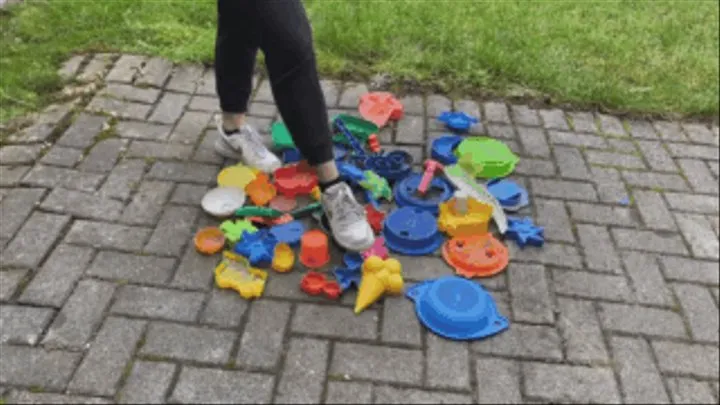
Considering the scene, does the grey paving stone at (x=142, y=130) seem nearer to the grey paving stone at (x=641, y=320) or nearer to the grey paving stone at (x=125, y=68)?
the grey paving stone at (x=125, y=68)

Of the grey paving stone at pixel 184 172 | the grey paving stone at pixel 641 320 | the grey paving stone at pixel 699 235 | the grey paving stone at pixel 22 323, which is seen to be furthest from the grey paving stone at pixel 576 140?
the grey paving stone at pixel 22 323

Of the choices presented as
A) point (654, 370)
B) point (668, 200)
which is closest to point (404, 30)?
point (668, 200)

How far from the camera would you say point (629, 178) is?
313 centimetres

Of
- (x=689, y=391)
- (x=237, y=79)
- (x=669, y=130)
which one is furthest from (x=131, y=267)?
(x=669, y=130)

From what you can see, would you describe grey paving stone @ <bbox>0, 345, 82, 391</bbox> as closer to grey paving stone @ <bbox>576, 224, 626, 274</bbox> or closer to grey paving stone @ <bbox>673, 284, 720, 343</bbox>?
grey paving stone @ <bbox>576, 224, 626, 274</bbox>

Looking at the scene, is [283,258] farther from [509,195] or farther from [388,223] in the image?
[509,195]

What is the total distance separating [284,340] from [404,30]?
7.32 feet

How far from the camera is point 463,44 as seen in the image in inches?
156

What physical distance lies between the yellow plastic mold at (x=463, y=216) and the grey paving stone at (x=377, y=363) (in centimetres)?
59

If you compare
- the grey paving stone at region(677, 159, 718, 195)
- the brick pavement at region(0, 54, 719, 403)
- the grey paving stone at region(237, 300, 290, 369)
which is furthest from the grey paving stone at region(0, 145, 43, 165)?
the grey paving stone at region(677, 159, 718, 195)

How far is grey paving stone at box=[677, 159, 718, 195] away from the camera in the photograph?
3.10 meters

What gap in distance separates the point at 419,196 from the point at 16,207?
1536 millimetres

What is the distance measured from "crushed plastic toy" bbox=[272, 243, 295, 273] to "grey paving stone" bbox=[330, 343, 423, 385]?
1.27 feet

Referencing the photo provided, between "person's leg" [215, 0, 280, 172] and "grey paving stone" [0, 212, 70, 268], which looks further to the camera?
"grey paving stone" [0, 212, 70, 268]
